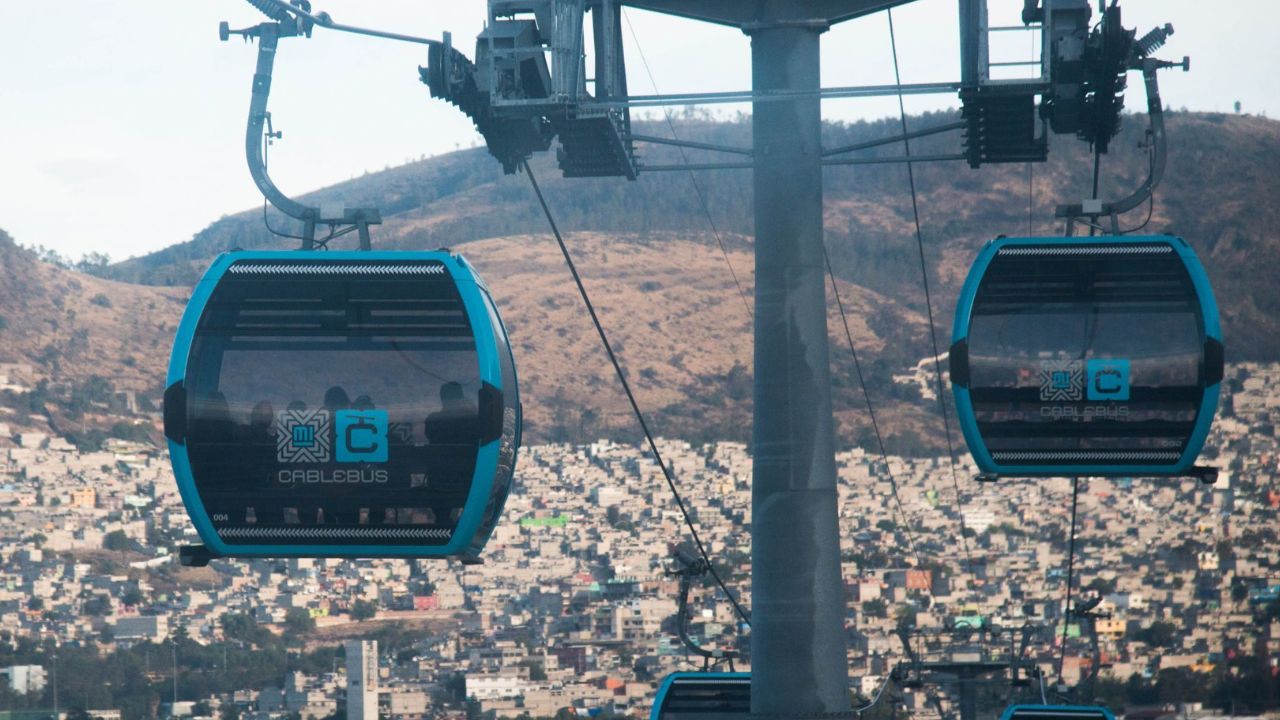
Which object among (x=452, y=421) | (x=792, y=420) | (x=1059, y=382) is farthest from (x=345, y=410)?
(x=1059, y=382)

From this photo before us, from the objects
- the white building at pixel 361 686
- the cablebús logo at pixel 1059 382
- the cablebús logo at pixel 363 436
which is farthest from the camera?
the white building at pixel 361 686

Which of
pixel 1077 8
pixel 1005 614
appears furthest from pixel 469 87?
pixel 1005 614

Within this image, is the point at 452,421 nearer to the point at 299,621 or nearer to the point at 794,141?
the point at 794,141

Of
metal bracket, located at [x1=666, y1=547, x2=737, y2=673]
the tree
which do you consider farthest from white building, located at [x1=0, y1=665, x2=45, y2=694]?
metal bracket, located at [x1=666, y1=547, x2=737, y2=673]

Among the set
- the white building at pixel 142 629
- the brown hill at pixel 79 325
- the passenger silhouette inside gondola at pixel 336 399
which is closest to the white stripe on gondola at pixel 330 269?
the passenger silhouette inside gondola at pixel 336 399

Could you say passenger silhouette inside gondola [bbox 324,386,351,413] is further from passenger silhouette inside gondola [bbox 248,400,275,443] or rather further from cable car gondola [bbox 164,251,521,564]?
passenger silhouette inside gondola [bbox 248,400,275,443]

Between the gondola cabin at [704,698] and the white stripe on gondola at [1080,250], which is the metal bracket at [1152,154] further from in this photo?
the gondola cabin at [704,698]

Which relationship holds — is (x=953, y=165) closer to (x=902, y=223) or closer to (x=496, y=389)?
(x=902, y=223)
